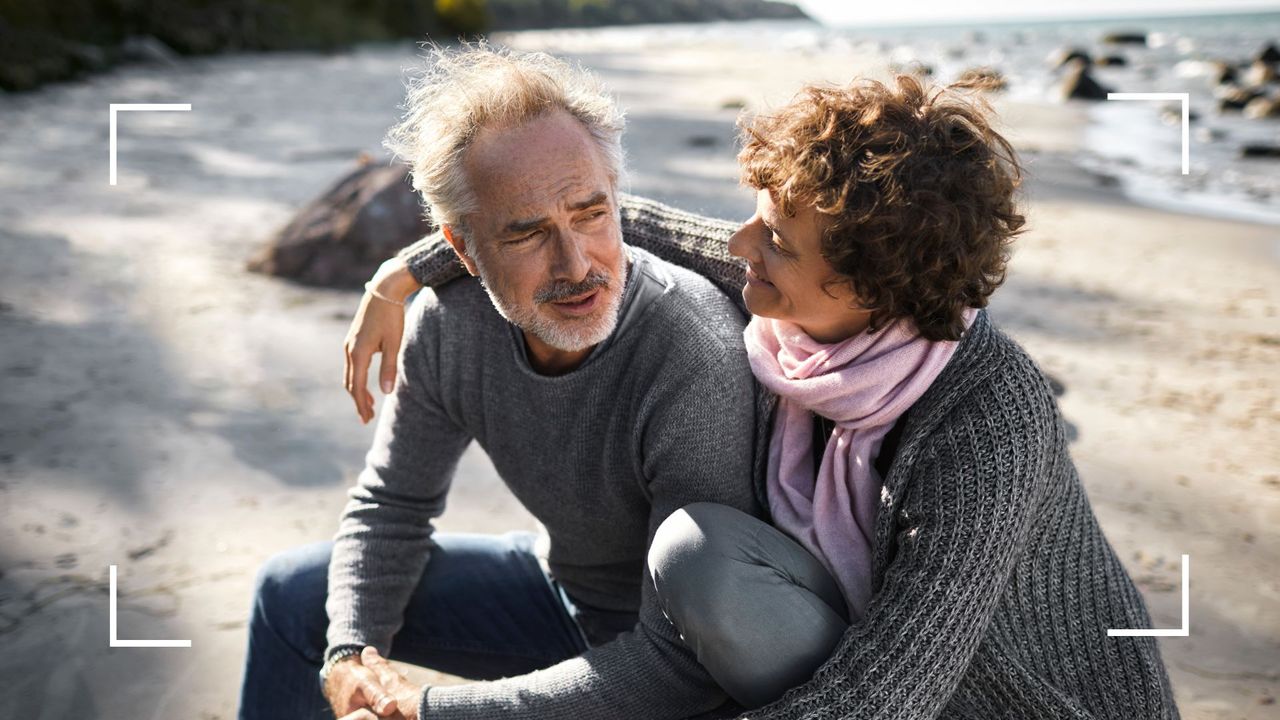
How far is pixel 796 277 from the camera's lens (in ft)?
5.12

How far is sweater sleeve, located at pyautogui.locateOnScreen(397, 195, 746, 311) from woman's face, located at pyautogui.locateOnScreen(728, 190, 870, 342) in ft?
0.52

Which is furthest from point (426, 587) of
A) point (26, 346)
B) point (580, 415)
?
point (26, 346)

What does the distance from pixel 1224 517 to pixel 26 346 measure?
12.7 feet

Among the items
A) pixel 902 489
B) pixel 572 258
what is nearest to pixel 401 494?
Result: pixel 572 258

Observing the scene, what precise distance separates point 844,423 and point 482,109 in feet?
2.44

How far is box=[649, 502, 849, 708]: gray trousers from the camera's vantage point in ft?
4.61

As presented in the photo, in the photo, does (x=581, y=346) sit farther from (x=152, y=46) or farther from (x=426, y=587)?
(x=152, y=46)

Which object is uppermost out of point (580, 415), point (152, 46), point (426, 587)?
point (152, 46)

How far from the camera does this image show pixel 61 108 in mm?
9234

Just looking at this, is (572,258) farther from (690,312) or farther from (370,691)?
(370,691)

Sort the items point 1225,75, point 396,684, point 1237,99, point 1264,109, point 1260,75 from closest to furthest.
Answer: point 396,684, point 1264,109, point 1237,99, point 1260,75, point 1225,75

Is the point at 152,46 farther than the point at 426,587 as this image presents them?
Yes

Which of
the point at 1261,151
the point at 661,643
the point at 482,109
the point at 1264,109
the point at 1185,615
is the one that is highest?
the point at 1264,109

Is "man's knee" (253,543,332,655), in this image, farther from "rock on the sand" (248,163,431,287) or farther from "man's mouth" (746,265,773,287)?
"rock on the sand" (248,163,431,287)
